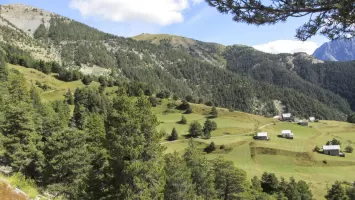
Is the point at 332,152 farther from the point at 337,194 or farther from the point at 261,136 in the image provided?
the point at 337,194

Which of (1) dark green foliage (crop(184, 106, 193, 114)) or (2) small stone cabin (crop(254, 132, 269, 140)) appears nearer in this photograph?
(2) small stone cabin (crop(254, 132, 269, 140))

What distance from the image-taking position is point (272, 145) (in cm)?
9812

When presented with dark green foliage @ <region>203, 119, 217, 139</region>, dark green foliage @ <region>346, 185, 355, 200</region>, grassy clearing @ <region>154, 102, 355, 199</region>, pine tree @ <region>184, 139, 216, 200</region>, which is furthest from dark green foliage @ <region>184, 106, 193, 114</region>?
pine tree @ <region>184, 139, 216, 200</region>

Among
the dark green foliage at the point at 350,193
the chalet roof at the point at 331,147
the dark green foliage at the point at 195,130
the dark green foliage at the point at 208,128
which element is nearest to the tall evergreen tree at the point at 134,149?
the dark green foliage at the point at 350,193

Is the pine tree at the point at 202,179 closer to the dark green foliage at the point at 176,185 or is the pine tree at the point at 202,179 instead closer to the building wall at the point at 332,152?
the dark green foliage at the point at 176,185

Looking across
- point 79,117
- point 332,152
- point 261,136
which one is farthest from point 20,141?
point 332,152

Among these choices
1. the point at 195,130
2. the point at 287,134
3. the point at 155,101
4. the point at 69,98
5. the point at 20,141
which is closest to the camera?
the point at 20,141

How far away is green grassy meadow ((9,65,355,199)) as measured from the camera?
8394cm

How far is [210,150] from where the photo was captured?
9488 centimetres

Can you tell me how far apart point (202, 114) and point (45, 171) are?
10904cm

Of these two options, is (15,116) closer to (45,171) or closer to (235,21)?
(45,171)

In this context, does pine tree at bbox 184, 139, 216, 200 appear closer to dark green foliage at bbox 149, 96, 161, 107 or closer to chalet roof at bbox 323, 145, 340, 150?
chalet roof at bbox 323, 145, 340, 150

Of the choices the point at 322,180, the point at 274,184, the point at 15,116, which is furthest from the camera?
the point at 322,180

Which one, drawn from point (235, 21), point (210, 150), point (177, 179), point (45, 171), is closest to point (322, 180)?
point (210, 150)
